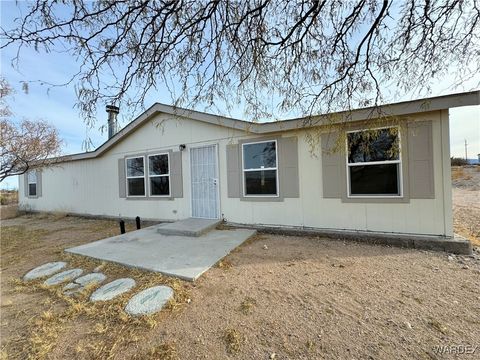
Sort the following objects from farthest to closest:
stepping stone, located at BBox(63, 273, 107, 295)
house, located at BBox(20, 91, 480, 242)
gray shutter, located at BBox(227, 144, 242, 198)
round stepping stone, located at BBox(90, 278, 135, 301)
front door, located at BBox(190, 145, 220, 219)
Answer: front door, located at BBox(190, 145, 220, 219)
gray shutter, located at BBox(227, 144, 242, 198)
house, located at BBox(20, 91, 480, 242)
stepping stone, located at BBox(63, 273, 107, 295)
round stepping stone, located at BBox(90, 278, 135, 301)

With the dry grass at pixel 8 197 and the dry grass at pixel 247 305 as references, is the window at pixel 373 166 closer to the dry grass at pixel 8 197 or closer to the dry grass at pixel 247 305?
the dry grass at pixel 247 305

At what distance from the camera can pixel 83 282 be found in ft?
11.5

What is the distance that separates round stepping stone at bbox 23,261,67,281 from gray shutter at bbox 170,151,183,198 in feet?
12.2

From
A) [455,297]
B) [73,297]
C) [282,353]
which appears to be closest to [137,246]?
[73,297]

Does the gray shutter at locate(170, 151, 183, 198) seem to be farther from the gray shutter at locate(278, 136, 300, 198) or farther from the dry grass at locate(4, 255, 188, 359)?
the dry grass at locate(4, 255, 188, 359)

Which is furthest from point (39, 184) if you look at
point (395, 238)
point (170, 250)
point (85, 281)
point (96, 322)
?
point (395, 238)

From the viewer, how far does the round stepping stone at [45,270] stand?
3828 millimetres

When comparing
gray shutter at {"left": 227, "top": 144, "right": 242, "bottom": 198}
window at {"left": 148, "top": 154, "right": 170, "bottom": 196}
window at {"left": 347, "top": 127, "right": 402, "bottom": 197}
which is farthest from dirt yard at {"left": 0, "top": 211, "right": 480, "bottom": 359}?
window at {"left": 148, "top": 154, "right": 170, "bottom": 196}

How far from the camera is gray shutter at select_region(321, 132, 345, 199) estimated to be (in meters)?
5.36

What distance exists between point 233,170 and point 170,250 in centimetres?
287

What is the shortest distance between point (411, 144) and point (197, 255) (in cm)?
470

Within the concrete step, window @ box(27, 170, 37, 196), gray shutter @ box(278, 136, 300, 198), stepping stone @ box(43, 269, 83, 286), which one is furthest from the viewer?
window @ box(27, 170, 37, 196)

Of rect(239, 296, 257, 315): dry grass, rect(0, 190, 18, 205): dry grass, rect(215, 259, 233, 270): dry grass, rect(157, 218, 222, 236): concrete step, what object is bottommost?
rect(239, 296, 257, 315): dry grass

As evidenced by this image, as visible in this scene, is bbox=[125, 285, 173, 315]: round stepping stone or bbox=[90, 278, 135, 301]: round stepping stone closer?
bbox=[125, 285, 173, 315]: round stepping stone
